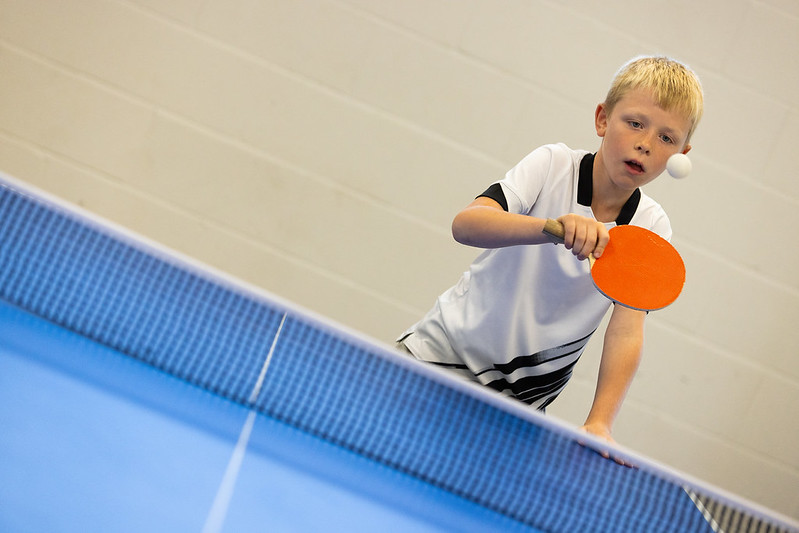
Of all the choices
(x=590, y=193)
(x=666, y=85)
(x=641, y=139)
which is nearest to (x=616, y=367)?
(x=590, y=193)

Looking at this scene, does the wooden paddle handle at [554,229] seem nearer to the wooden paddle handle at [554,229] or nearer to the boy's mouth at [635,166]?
the wooden paddle handle at [554,229]

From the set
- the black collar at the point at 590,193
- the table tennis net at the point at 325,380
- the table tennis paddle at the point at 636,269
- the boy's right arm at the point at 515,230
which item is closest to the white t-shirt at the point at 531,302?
the black collar at the point at 590,193

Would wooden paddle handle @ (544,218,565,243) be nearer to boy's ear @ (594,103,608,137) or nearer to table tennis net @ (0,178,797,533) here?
table tennis net @ (0,178,797,533)

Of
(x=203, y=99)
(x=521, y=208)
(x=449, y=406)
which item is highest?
(x=521, y=208)

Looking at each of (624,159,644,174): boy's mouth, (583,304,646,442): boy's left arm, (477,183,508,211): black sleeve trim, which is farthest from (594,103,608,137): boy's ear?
(583,304,646,442): boy's left arm

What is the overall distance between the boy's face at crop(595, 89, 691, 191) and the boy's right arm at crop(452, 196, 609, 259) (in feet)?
0.97

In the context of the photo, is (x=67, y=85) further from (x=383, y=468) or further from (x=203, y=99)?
(x=383, y=468)

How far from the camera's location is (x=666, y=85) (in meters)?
1.73

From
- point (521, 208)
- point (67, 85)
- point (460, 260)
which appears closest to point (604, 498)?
point (521, 208)

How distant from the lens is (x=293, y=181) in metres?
3.52

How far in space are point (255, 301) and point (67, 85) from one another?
8.58 feet

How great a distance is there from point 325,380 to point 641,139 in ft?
2.89

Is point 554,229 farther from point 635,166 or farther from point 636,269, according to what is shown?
point 635,166

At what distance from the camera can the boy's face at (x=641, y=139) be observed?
170 cm
